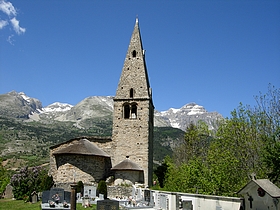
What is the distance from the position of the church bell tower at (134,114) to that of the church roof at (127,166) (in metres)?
0.82

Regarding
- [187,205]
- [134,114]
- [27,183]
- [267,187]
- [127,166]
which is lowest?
[187,205]

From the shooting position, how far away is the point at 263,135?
79.3 feet

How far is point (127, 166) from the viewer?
111 ft

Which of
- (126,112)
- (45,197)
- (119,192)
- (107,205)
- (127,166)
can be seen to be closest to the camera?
(107,205)

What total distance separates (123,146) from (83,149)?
5375 millimetres

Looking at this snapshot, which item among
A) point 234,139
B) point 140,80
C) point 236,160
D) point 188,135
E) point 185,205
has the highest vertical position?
point 140,80

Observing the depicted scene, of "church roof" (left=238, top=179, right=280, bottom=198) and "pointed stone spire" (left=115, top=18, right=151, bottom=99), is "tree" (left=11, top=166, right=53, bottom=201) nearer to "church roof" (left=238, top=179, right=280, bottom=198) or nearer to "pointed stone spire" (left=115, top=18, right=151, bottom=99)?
"pointed stone spire" (left=115, top=18, right=151, bottom=99)

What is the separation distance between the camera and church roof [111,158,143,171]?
109ft

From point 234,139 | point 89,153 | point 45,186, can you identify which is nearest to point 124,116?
point 89,153

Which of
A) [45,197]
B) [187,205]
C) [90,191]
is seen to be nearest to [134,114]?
[90,191]

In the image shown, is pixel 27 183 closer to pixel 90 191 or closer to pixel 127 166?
pixel 90 191

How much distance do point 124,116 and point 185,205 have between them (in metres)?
22.7

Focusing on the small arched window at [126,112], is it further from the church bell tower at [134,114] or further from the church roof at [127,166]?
the church roof at [127,166]

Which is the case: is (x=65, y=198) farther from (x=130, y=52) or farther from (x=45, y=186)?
(x=130, y=52)
